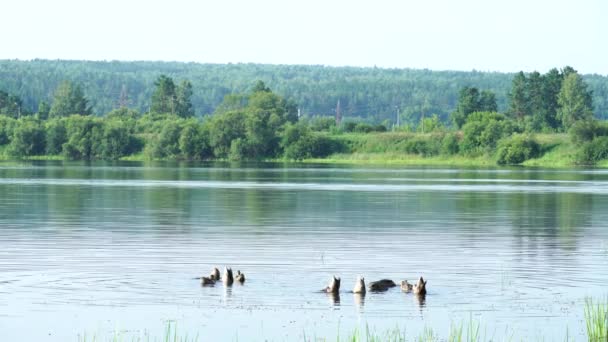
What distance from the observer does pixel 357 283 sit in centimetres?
2661

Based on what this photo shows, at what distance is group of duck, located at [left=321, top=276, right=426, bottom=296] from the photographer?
2633cm

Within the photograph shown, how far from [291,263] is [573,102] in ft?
539

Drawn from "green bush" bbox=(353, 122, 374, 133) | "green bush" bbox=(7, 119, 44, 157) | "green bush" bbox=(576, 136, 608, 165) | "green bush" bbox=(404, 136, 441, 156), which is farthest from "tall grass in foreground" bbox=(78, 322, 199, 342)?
"green bush" bbox=(353, 122, 374, 133)

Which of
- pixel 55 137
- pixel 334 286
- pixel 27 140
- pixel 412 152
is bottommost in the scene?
pixel 412 152

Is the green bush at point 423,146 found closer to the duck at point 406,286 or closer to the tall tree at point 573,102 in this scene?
the tall tree at point 573,102

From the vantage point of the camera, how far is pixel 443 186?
3312 inches

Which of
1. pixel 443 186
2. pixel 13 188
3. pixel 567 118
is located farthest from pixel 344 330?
pixel 567 118

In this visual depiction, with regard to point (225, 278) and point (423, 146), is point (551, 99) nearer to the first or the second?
point (423, 146)

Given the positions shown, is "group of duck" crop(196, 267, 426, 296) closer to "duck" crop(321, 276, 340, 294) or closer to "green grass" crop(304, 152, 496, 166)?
"duck" crop(321, 276, 340, 294)

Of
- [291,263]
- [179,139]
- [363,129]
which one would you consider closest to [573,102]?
[363,129]

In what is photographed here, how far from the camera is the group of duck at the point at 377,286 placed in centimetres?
2633

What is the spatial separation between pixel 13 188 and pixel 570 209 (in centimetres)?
3292

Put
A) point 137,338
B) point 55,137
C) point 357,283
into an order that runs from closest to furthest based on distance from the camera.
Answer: point 137,338 → point 357,283 → point 55,137

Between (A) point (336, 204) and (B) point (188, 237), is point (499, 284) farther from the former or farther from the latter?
(A) point (336, 204)
